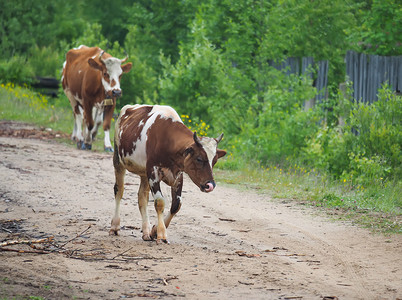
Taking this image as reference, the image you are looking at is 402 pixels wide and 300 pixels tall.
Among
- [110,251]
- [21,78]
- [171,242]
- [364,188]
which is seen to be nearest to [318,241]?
[171,242]

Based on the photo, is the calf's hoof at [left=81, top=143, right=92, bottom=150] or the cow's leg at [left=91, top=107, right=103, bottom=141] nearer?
the calf's hoof at [left=81, top=143, right=92, bottom=150]

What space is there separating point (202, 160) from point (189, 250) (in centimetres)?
106

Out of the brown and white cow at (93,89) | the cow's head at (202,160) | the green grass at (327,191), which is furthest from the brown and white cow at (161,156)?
the brown and white cow at (93,89)

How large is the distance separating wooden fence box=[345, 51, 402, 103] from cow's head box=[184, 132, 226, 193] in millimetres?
8102

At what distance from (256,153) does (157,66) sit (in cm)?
1507

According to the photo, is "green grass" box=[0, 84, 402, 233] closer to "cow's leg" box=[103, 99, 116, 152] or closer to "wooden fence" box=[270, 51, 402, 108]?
"cow's leg" box=[103, 99, 116, 152]

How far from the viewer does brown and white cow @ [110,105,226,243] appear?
7.64 m

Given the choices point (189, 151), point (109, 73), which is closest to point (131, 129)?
point (189, 151)

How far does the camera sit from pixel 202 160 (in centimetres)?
761

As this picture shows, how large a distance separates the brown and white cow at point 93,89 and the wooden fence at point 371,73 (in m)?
5.42

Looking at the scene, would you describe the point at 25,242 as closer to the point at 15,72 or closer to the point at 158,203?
Result: the point at 158,203

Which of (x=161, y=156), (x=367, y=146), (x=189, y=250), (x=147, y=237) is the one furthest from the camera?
(x=367, y=146)

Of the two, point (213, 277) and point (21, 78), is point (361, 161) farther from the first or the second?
point (21, 78)

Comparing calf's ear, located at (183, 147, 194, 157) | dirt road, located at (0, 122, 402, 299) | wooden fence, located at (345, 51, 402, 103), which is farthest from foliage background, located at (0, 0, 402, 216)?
calf's ear, located at (183, 147, 194, 157)
